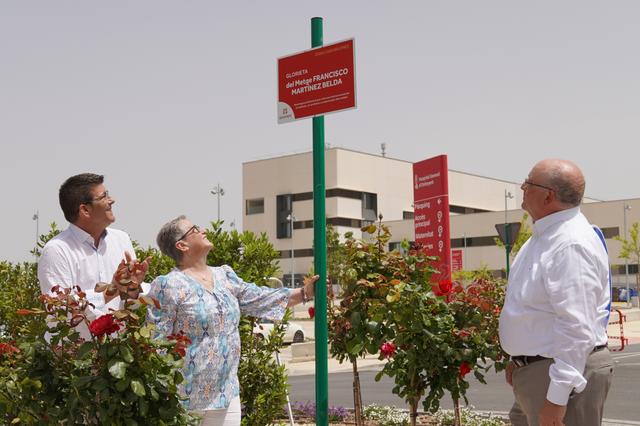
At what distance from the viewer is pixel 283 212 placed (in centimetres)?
8525

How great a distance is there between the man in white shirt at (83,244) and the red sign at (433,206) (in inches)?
412

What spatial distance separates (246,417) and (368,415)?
3361 millimetres

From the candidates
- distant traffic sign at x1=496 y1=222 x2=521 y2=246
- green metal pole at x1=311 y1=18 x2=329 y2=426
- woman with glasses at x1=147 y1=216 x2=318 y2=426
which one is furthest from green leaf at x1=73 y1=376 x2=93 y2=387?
distant traffic sign at x1=496 y1=222 x2=521 y2=246

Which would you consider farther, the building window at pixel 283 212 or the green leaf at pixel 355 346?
the building window at pixel 283 212

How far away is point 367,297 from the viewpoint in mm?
5891

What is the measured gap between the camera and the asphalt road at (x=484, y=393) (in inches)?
444

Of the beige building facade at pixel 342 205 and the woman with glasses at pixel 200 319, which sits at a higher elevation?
the beige building facade at pixel 342 205

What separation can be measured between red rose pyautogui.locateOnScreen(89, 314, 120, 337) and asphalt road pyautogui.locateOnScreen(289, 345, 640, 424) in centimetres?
641

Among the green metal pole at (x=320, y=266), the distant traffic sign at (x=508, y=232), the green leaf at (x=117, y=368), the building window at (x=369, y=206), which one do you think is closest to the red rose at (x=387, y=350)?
the green metal pole at (x=320, y=266)

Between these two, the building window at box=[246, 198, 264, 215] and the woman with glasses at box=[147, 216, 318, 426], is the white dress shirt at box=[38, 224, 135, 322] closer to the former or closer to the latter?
the woman with glasses at box=[147, 216, 318, 426]

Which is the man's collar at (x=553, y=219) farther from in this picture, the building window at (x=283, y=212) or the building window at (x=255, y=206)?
the building window at (x=255, y=206)

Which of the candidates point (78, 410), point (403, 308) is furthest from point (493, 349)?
point (78, 410)

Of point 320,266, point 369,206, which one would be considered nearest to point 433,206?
point 320,266

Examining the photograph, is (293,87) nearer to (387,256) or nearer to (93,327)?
(387,256)
